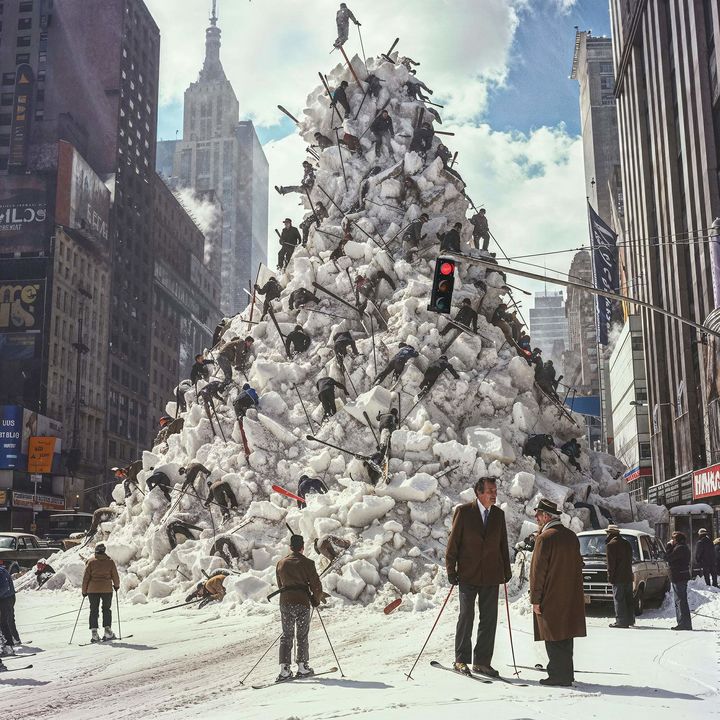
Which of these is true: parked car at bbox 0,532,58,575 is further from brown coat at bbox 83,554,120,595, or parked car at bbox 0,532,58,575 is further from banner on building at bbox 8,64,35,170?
banner on building at bbox 8,64,35,170

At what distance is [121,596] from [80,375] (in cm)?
5691

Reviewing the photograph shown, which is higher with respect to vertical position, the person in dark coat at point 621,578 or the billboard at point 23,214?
the billboard at point 23,214

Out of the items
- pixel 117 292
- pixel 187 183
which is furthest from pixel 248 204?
pixel 117 292

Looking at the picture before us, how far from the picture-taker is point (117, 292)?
277 ft

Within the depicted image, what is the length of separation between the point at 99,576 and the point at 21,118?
74.3 m

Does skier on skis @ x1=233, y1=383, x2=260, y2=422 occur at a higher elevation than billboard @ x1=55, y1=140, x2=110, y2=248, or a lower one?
lower

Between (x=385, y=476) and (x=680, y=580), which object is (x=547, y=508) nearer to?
(x=680, y=580)

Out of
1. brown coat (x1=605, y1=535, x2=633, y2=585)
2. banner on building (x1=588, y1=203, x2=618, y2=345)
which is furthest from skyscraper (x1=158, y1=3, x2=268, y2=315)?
brown coat (x1=605, y1=535, x2=633, y2=585)

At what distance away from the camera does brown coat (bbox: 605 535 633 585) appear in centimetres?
1299

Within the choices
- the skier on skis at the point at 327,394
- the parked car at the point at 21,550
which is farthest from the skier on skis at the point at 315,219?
the parked car at the point at 21,550

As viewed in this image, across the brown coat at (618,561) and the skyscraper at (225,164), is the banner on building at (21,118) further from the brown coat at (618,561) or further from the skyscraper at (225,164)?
the skyscraper at (225,164)

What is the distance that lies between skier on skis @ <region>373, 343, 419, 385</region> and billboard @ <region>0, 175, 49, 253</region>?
56.0 meters

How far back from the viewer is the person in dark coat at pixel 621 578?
12703mm

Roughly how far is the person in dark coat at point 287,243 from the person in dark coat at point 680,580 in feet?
59.6
